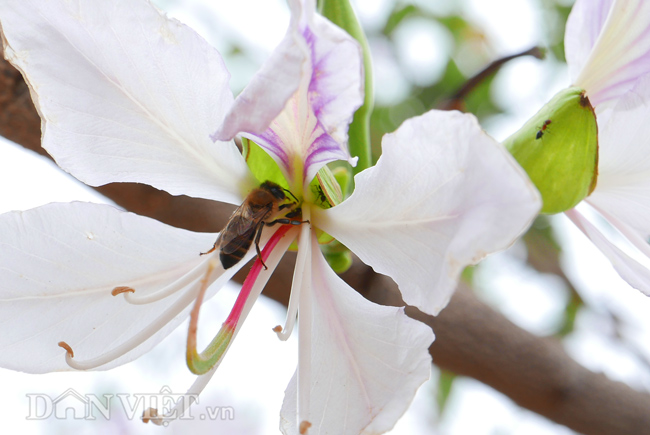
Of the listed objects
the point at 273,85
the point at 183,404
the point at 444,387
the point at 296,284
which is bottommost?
the point at 444,387

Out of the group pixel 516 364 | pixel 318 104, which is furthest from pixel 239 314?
pixel 516 364

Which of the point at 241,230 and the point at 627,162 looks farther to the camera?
the point at 627,162

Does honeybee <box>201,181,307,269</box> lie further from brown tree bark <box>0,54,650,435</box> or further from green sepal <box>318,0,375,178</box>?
brown tree bark <box>0,54,650,435</box>

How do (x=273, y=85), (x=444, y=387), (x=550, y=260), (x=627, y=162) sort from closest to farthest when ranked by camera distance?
(x=273, y=85) < (x=627, y=162) < (x=444, y=387) < (x=550, y=260)

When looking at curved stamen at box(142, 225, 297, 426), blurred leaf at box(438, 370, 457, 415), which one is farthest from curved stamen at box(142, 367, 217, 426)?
blurred leaf at box(438, 370, 457, 415)

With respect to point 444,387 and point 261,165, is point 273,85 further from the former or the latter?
point 444,387

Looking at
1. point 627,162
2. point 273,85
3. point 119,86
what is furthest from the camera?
point 627,162

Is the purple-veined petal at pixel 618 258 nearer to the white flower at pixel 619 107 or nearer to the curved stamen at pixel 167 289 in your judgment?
the white flower at pixel 619 107

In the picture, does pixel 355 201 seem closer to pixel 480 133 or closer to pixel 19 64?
pixel 480 133
